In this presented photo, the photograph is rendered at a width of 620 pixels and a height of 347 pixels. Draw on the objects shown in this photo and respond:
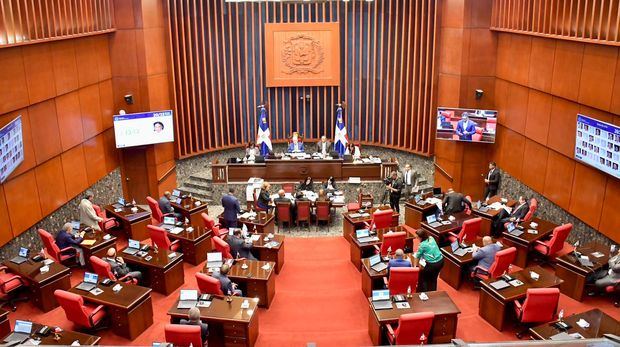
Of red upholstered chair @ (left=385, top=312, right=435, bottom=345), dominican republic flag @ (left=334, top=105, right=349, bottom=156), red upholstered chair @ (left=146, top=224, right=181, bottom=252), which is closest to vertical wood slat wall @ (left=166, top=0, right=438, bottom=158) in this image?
dominican republic flag @ (left=334, top=105, right=349, bottom=156)

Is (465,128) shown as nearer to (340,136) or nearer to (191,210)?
(340,136)

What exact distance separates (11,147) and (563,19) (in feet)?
34.6

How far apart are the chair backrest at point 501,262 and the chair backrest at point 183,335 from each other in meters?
4.79

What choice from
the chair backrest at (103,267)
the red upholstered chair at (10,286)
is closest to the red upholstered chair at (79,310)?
the chair backrest at (103,267)

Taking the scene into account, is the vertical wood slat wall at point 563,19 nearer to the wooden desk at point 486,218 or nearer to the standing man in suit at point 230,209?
the wooden desk at point 486,218

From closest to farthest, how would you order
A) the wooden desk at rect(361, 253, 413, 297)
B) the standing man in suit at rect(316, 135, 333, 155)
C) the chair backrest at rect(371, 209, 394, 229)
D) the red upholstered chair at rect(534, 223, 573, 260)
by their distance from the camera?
the wooden desk at rect(361, 253, 413, 297), the red upholstered chair at rect(534, 223, 573, 260), the chair backrest at rect(371, 209, 394, 229), the standing man in suit at rect(316, 135, 333, 155)

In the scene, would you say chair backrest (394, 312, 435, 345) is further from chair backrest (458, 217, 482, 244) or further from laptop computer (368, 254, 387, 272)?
chair backrest (458, 217, 482, 244)

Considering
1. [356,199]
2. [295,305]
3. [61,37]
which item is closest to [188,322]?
[295,305]

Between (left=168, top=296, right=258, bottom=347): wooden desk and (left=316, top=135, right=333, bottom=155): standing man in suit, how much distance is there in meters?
8.37

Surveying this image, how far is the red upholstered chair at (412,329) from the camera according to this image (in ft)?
21.8

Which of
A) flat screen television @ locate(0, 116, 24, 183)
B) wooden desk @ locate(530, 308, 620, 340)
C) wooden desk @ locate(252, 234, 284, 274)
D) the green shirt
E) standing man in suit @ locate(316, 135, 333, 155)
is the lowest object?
wooden desk @ locate(252, 234, 284, 274)

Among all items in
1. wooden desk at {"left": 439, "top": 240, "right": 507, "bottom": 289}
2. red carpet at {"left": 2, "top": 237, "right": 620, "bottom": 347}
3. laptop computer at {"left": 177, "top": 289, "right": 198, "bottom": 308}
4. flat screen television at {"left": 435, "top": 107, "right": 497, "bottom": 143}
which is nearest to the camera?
laptop computer at {"left": 177, "top": 289, "right": 198, "bottom": 308}

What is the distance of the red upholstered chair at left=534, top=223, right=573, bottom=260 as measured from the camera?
30.9ft

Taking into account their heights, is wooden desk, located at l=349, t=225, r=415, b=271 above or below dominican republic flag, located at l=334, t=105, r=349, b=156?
below
